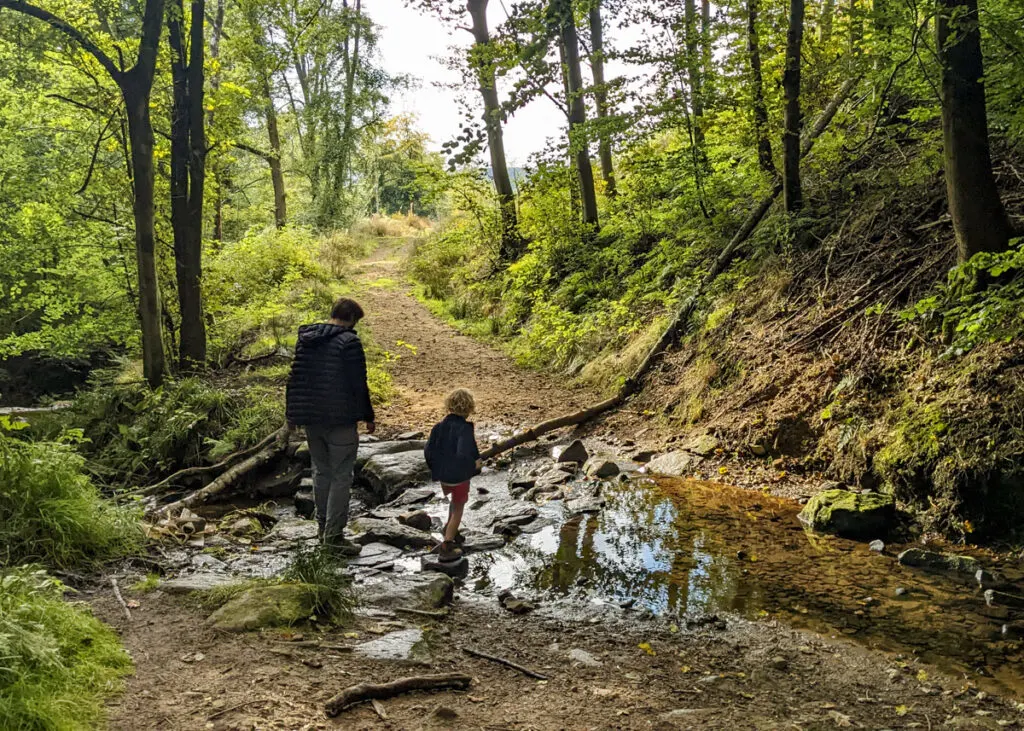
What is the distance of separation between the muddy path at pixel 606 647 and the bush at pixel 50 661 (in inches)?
6.7

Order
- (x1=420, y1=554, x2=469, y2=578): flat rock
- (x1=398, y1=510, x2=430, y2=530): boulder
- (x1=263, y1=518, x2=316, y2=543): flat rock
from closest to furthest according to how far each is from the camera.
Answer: (x1=420, y1=554, x2=469, y2=578): flat rock < (x1=263, y1=518, x2=316, y2=543): flat rock < (x1=398, y1=510, x2=430, y2=530): boulder

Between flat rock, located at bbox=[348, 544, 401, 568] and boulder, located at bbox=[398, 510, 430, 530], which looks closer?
flat rock, located at bbox=[348, 544, 401, 568]

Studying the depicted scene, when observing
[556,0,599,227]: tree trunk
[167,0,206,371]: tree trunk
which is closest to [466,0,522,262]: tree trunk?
[556,0,599,227]: tree trunk

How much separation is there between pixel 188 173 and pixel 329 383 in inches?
320

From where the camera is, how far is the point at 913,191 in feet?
28.0

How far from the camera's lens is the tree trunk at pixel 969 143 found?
6.20 meters

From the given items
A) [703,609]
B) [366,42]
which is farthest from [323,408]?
[366,42]

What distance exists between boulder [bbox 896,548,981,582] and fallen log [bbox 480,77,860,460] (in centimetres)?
506

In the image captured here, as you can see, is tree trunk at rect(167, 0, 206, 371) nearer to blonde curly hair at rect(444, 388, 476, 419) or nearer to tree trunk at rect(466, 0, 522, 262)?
blonde curly hair at rect(444, 388, 476, 419)

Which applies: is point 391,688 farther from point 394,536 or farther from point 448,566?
point 394,536

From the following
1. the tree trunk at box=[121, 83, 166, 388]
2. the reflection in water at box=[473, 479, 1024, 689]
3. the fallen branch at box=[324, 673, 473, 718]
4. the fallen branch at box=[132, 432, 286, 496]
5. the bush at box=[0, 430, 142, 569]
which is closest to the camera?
the fallen branch at box=[324, 673, 473, 718]

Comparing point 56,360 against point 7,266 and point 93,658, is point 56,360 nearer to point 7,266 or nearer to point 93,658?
point 7,266

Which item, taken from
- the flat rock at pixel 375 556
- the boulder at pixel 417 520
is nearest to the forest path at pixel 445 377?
the boulder at pixel 417 520

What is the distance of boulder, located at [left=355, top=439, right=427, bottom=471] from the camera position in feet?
28.7
